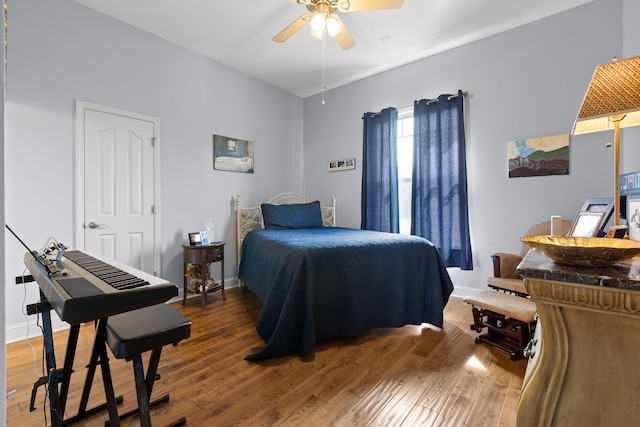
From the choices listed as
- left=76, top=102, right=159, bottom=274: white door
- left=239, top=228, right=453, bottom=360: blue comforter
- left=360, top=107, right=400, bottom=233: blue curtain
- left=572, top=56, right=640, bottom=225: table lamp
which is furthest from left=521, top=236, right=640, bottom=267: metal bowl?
left=76, top=102, right=159, bottom=274: white door

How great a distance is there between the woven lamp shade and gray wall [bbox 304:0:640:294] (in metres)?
1.37

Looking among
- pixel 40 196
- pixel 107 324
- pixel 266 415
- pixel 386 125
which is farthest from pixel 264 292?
pixel 386 125

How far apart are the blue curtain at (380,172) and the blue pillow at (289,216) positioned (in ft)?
2.44

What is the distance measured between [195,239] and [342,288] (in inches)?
78.6

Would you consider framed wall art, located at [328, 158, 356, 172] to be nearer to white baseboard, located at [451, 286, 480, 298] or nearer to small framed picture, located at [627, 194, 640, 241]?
white baseboard, located at [451, 286, 480, 298]

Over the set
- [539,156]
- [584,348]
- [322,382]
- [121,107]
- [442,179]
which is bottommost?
[322,382]

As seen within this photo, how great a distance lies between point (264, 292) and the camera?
254 centimetres

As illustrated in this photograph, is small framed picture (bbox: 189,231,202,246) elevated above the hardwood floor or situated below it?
above

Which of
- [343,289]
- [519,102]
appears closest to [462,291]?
[343,289]

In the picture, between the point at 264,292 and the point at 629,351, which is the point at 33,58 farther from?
the point at 629,351

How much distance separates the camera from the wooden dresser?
2.26ft

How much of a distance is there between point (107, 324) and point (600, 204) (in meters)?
3.27

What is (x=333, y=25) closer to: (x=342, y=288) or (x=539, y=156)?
(x=342, y=288)

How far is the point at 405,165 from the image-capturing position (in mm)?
3910
